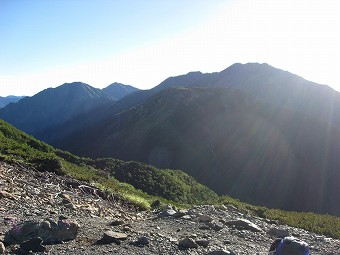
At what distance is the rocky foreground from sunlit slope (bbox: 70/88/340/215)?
66.4 metres

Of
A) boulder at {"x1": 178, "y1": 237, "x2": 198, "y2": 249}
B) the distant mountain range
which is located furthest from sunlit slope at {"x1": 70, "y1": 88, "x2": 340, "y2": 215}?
boulder at {"x1": 178, "y1": 237, "x2": 198, "y2": 249}

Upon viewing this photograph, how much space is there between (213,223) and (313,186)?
84.6 metres

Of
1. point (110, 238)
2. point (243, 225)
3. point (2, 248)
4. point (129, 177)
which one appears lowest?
point (129, 177)

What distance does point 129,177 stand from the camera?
35.1 metres

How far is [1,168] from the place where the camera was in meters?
16.7

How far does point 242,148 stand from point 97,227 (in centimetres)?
9417

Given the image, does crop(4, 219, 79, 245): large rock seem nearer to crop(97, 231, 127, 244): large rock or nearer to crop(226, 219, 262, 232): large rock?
crop(97, 231, 127, 244): large rock

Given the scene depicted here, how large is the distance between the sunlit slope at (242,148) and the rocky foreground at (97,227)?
66409 mm

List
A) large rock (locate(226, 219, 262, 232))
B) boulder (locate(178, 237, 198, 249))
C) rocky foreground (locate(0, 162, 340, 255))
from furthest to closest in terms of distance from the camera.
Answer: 1. large rock (locate(226, 219, 262, 232))
2. boulder (locate(178, 237, 198, 249))
3. rocky foreground (locate(0, 162, 340, 255))

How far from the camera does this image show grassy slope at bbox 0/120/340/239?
19875 millimetres

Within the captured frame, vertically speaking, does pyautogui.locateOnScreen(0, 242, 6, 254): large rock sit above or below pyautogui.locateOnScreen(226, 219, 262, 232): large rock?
above

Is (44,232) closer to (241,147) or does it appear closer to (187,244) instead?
(187,244)

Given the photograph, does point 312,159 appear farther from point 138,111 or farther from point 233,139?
point 138,111

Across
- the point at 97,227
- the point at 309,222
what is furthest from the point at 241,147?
the point at 97,227
